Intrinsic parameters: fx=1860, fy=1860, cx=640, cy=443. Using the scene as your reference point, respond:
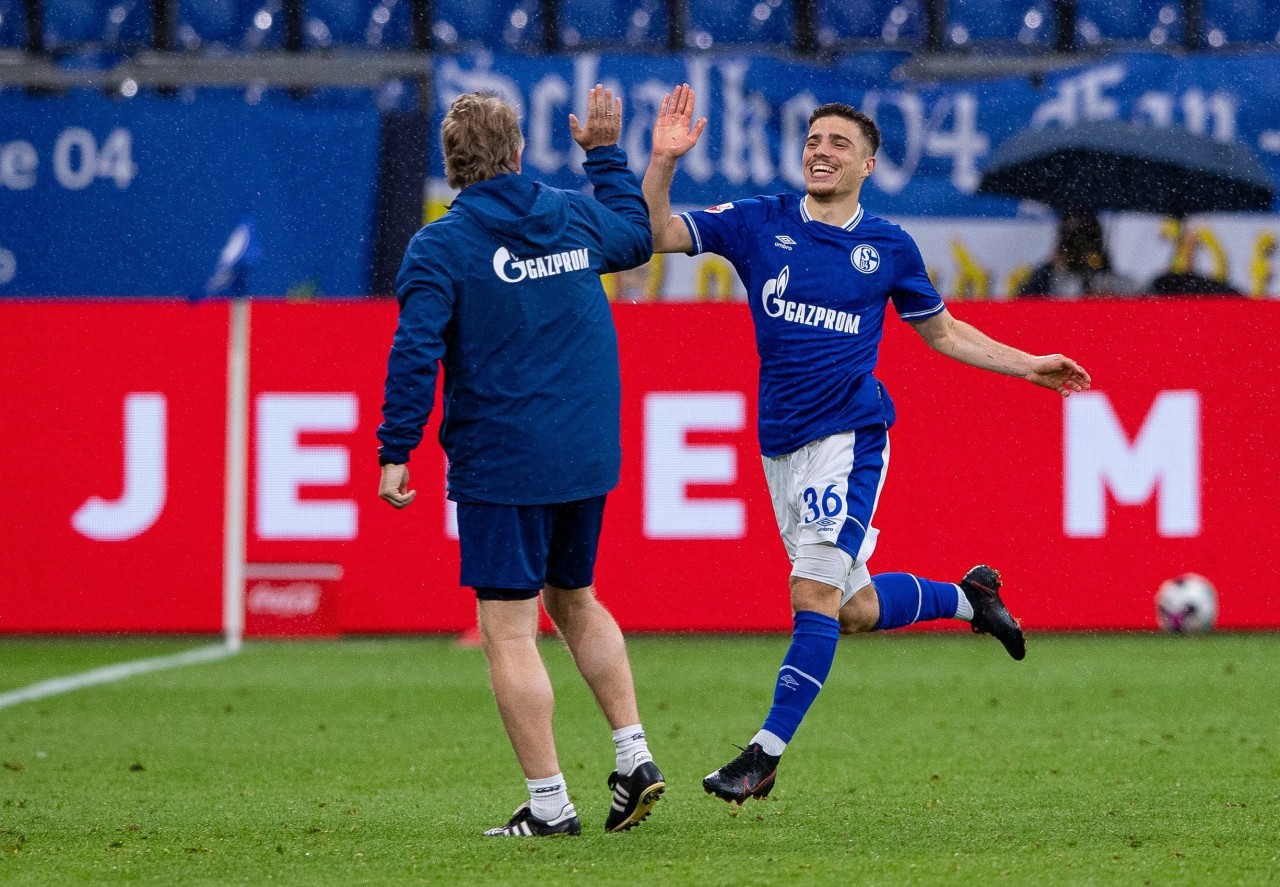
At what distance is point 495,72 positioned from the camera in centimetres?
1334

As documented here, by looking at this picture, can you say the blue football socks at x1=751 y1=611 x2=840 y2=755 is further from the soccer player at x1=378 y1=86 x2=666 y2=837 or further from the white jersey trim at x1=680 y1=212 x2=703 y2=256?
the white jersey trim at x1=680 y1=212 x2=703 y2=256

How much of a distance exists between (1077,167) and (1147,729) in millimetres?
6530

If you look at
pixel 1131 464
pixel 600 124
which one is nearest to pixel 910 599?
pixel 600 124

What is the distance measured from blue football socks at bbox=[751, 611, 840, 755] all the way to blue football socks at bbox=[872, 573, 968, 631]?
411 mm

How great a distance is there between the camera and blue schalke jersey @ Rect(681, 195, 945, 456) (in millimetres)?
5508

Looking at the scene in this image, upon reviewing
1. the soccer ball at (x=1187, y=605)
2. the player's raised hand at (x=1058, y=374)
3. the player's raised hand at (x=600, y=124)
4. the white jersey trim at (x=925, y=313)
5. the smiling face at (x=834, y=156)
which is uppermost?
the player's raised hand at (x=600, y=124)

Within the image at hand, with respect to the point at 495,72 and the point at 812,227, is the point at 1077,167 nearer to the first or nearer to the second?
the point at 495,72

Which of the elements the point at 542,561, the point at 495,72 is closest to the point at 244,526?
the point at 495,72

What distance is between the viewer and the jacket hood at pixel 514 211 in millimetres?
4848

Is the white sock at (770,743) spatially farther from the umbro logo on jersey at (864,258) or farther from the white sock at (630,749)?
the umbro logo on jersey at (864,258)

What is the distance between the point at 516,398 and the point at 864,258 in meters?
1.31

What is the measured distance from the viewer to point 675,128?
543cm

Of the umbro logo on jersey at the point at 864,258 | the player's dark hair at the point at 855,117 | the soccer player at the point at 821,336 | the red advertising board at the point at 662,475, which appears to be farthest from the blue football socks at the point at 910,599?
the red advertising board at the point at 662,475

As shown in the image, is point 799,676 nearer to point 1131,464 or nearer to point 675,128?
point 675,128
